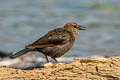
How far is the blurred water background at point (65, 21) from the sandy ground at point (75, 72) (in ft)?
16.3

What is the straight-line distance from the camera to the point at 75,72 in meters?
8.20

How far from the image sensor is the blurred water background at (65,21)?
53.6 feet

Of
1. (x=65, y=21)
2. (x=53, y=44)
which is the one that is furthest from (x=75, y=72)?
(x=65, y=21)

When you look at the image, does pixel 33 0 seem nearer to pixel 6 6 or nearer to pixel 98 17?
pixel 6 6

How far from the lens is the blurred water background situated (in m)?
16.3

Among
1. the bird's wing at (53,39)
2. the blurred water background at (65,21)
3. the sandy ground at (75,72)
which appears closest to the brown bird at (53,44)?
the bird's wing at (53,39)

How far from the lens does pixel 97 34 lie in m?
18.4

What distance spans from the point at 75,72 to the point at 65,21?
11925 mm

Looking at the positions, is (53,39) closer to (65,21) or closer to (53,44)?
(53,44)

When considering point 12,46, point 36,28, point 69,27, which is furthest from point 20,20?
point 69,27

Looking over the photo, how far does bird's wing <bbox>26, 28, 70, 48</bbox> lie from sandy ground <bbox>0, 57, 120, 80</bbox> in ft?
2.23

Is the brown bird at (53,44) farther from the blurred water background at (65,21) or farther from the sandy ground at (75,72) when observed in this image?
the blurred water background at (65,21)

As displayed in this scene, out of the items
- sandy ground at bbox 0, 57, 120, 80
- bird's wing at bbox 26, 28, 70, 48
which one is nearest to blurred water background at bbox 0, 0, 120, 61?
bird's wing at bbox 26, 28, 70, 48

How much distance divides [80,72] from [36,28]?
36.4ft
